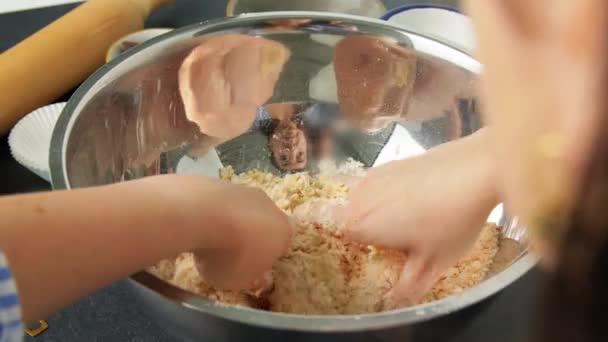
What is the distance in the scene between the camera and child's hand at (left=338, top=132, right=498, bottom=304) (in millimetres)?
460

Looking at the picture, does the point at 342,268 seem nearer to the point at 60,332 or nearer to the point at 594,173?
the point at 60,332

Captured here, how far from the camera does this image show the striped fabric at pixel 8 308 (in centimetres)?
30

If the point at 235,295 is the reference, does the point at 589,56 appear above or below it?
above

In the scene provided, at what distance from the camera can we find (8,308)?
31 centimetres

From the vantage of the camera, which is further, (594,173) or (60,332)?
(60,332)

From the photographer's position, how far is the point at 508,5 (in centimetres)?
18

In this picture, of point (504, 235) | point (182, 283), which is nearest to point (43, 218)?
point (182, 283)

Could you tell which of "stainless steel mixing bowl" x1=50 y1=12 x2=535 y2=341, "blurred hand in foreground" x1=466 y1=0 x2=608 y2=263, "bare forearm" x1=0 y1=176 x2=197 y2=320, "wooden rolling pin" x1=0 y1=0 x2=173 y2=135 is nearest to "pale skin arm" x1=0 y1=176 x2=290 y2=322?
"bare forearm" x1=0 y1=176 x2=197 y2=320

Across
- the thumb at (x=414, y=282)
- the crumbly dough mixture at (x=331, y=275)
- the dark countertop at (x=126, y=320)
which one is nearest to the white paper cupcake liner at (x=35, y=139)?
the dark countertop at (x=126, y=320)

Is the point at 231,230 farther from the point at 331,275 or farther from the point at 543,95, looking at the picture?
the point at 543,95

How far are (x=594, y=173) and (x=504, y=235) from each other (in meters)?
0.43

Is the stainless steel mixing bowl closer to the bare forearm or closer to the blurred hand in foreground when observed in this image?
the bare forearm

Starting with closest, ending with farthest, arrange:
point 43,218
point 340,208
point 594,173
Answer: point 594,173
point 43,218
point 340,208

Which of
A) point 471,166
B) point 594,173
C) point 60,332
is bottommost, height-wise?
point 60,332
